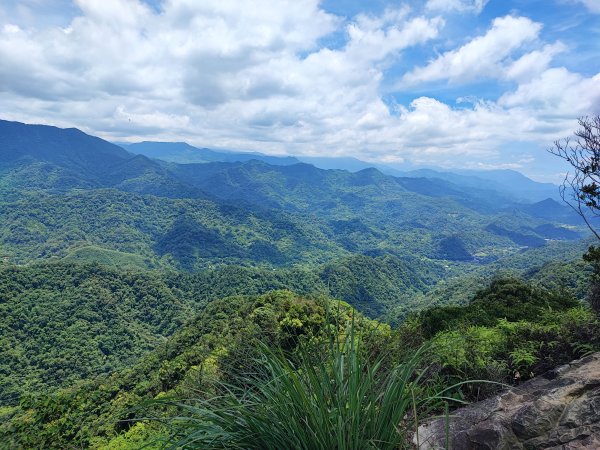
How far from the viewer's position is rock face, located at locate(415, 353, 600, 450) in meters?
2.52

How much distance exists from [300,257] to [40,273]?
399ft

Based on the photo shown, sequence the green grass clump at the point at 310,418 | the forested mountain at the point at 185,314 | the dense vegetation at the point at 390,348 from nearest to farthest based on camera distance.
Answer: the green grass clump at the point at 310,418 → the dense vegetation at the point at 390,348 → the forested mountain at the point at 185,314

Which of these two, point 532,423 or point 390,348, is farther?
point 532,423

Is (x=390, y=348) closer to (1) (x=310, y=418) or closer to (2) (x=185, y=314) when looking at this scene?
(1) (x=310, y=418)

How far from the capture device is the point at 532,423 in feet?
8.93

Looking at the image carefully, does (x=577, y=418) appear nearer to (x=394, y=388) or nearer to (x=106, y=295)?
(x=394, y=388)

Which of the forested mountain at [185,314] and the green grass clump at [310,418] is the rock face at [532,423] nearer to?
the forested mountain at [185,314]

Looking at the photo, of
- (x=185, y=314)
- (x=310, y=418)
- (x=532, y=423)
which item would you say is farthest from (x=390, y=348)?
(x=185, y=314)

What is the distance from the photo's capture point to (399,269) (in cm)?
14150

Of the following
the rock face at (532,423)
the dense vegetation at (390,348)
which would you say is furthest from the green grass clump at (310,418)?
the rock face at (532,423)

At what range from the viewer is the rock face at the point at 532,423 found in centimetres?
252

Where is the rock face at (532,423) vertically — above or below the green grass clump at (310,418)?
below

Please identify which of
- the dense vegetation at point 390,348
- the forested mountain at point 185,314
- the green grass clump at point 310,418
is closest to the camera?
the green grass clump at point 310,418

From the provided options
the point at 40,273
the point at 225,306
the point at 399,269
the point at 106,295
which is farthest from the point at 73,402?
the point at 399,269
